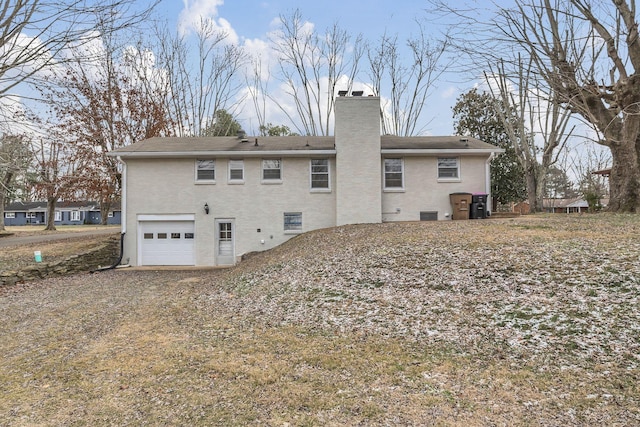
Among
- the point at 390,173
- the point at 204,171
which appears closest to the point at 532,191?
the point at 390,173

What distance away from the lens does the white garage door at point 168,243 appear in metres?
15.3

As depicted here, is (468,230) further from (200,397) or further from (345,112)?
(200,397)

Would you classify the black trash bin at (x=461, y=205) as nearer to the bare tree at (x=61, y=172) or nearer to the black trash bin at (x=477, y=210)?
the black trash bin at (x=477, y=210)

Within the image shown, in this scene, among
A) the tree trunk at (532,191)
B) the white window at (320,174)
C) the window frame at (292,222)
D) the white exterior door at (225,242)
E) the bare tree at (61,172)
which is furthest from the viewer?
the tree trunk at (532,191)

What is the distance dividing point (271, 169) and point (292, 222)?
7.99 ft

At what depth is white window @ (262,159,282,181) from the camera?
15461 mm

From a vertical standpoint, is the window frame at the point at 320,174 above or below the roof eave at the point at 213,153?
below

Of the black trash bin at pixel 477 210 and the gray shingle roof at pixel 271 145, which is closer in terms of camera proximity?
the black trash bin at pixel 477 210

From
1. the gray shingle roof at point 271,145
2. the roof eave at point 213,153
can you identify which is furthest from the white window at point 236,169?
the gray shingle roof at point 271,145

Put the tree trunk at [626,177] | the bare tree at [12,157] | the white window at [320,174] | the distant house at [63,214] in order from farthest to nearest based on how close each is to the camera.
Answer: the distant house at [63,214], the white window at [320,174], the tree trunk at [626,177], the bare tree at [12,157]

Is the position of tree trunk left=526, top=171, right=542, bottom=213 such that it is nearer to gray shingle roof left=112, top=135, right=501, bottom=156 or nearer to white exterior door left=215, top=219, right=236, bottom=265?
gray shingle roof left=112, top=135, right=501, bottom=156

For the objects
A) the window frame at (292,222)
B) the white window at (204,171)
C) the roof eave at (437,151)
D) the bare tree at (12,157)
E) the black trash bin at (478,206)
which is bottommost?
the window frame at (292,222)

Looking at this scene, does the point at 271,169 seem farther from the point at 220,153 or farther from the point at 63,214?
the point at 63,214

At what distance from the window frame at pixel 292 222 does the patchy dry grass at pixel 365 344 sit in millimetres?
5914
